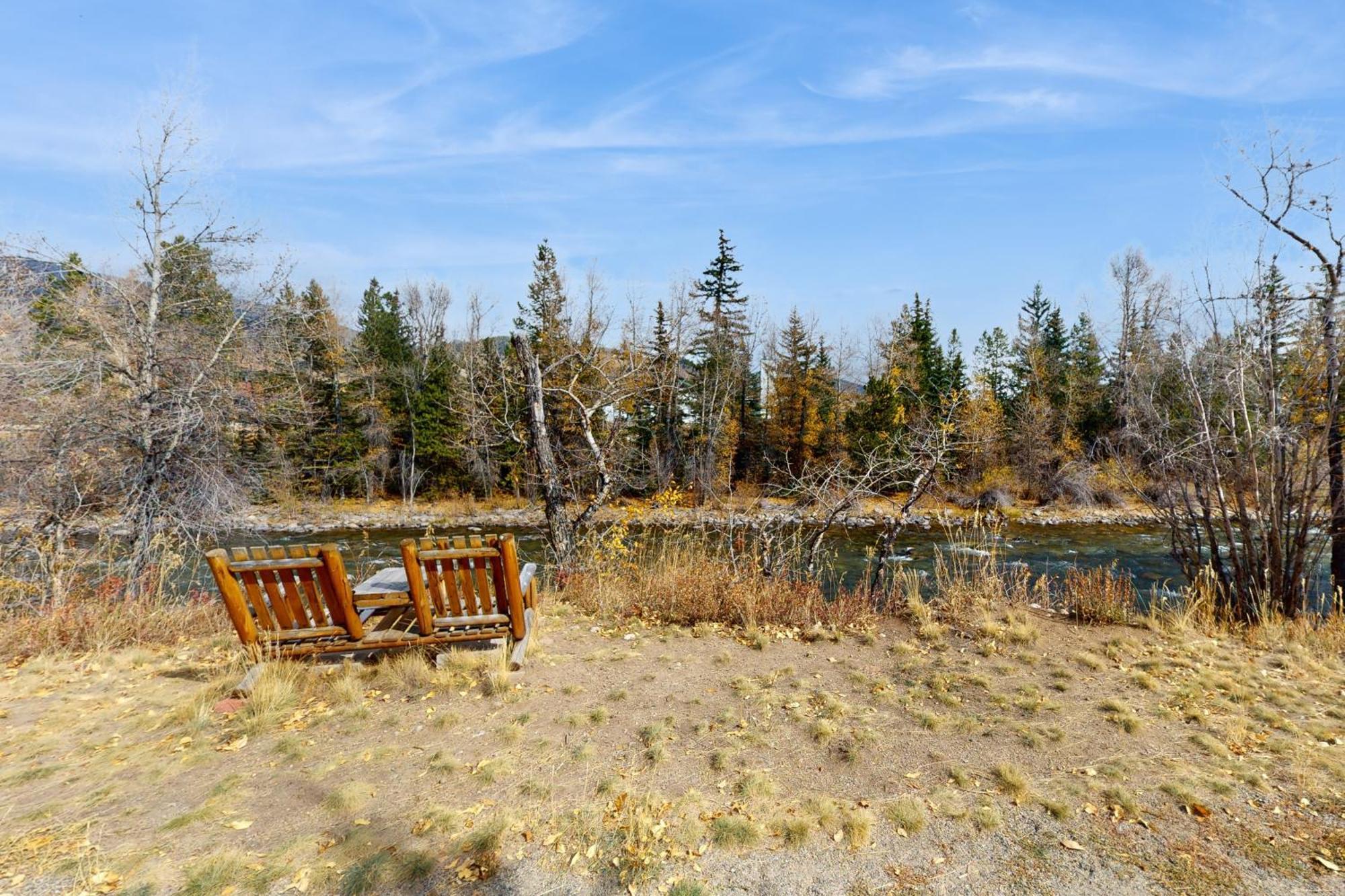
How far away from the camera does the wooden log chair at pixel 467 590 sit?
4.43m

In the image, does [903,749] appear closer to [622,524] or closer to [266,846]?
[266,846]

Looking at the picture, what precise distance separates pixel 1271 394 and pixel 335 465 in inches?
1248

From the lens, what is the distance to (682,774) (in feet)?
11.4

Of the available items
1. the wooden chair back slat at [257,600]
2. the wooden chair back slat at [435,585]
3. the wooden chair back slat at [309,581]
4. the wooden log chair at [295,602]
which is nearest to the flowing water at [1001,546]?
the wooden chair back slat at [435,585]

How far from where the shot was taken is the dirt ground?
263 centimetres

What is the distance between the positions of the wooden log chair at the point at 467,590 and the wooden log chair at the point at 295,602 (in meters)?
0.23

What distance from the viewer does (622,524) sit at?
868 centimetres

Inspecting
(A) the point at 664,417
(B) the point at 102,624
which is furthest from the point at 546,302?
(B) the point at 102,624

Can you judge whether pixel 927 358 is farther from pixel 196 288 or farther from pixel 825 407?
pixel 196 288

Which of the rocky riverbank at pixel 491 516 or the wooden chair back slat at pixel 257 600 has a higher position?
the wooden chair back slat at pixel 257 600

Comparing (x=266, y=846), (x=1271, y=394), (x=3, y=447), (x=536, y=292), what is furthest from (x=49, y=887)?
(x=536, y=292)

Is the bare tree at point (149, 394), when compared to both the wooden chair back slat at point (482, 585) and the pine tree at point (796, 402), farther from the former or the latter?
the pine tree at point (796, 402)

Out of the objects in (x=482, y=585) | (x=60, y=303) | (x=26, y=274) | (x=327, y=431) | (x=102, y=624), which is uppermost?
(x=26, y=274)

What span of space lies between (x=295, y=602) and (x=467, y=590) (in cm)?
122
